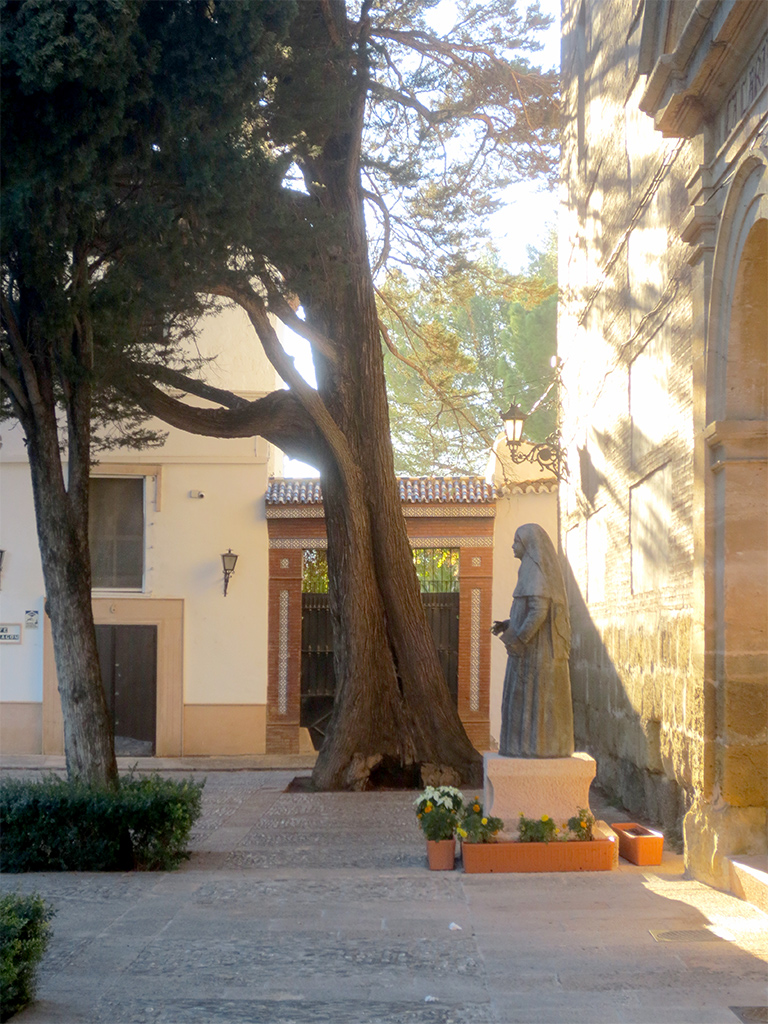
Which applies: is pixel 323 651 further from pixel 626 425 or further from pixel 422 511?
pixel 626 425

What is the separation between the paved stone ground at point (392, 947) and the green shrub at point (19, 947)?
0.10m

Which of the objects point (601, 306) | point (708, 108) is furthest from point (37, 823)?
point (601, 306)

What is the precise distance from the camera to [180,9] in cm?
803

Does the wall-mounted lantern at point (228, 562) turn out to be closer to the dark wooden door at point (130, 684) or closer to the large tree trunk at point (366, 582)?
the dark wooden door at point (130, 684)

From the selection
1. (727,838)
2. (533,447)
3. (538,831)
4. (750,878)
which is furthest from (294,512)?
(750,878)

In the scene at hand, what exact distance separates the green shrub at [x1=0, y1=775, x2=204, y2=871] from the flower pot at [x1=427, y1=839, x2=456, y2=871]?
6.05 ft

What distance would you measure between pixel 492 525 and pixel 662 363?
9.13 m

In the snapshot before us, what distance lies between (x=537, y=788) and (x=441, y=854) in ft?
2.68

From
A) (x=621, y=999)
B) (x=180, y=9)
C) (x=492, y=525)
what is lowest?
(x=621, y=999)

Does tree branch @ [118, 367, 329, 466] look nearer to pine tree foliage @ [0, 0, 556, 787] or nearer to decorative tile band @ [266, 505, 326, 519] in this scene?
pine tree foliage @ [0, 0, 556, 787]

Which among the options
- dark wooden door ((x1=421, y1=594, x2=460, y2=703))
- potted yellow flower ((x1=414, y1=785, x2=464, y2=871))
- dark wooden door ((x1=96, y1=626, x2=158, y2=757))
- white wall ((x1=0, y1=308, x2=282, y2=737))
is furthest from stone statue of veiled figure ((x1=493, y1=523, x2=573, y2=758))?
dark wooden door ((x1=96, y1=626, x2=158, y2=757))

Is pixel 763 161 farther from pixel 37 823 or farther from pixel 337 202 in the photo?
pixel 337 202

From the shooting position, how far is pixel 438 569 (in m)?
18.1

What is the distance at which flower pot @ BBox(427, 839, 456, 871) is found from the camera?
24.2 ft
